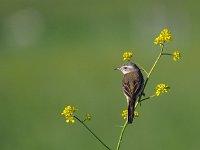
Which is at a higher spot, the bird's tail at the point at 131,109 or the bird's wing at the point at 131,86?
the bird's wing at the point at 131,86

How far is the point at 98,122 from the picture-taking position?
16797mm

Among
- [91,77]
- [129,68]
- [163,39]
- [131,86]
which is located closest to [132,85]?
[131,86]

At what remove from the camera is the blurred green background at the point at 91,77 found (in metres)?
15.7

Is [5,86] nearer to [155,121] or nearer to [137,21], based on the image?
[155,121]

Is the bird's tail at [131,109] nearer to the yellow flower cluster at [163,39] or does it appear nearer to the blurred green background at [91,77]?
the yellow flower cluster at [163,39]

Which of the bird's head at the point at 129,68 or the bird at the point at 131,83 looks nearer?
A: the bird at the point at 131,83

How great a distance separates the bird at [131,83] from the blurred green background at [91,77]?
19.2 ft

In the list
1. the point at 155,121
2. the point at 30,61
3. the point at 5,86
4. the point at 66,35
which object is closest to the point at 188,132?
the point at 155,121

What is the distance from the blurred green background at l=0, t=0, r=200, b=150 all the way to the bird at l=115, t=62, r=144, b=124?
5.86 m

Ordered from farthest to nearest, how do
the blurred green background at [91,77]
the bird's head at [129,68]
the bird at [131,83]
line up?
the blurred green background at [91,77], the bird's head at [129,68], the bird at [131,83]

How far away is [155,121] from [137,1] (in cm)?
3864

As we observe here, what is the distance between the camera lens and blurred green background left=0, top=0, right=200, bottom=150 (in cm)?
1568

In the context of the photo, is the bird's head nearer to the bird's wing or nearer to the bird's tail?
the bird's wing

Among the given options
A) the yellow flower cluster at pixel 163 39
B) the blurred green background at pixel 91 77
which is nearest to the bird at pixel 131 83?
the yellow flower cluster at pixel 163 39
